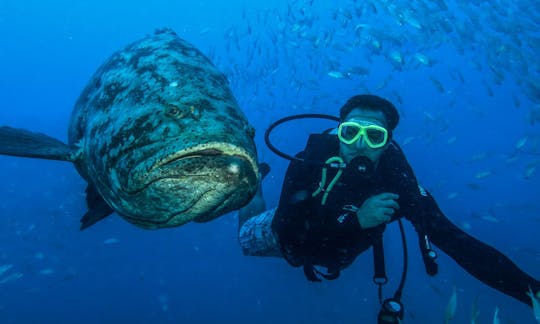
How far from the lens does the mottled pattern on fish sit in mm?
1846

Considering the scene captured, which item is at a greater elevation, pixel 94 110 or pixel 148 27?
pixel 94 110

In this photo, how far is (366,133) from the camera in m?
4.75

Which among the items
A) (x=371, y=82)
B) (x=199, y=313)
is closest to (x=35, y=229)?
(x=199, y=313)

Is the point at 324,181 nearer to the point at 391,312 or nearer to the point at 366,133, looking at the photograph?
the point at 366,133

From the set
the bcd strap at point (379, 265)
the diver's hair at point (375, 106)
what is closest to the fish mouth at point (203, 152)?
the bcd strap at point (379, 265)

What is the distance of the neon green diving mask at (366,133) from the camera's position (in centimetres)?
472

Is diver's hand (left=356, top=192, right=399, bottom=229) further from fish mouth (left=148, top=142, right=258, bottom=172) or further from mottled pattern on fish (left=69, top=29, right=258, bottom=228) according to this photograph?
fish mouth (left=148, top=142, right=258, bottom=172)

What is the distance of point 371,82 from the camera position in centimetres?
6675

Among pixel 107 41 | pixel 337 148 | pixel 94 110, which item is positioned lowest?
pixel 107 41

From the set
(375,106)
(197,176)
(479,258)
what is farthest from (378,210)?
(197,176)

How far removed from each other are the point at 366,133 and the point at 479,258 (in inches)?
71.7

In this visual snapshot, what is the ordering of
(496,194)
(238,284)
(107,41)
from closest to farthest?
(238,284) → (496,194) → (107,41)

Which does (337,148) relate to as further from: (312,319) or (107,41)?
(107,41)

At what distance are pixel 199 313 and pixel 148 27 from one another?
4307 inches
